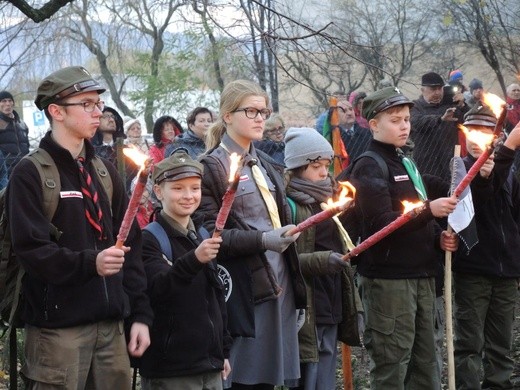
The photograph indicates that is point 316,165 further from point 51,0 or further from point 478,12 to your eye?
point 478,12

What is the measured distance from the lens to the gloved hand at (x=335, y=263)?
5309 mm

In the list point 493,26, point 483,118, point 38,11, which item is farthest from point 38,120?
point 483,118

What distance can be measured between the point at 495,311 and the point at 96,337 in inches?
142

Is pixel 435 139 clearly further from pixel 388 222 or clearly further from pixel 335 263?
pixel 335 263

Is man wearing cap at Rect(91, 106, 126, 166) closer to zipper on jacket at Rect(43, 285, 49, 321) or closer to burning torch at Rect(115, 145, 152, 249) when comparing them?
zipper on jacket at Rect(43, 285, 49, 321)

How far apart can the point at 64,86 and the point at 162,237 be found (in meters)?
0.95

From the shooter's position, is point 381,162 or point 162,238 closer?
point 162,238

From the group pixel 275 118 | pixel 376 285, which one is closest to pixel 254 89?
pixel 376 285

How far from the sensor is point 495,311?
23.3ft

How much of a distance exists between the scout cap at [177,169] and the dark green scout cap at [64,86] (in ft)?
1.85

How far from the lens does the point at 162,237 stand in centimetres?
498

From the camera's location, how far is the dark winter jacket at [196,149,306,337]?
5.10 metres

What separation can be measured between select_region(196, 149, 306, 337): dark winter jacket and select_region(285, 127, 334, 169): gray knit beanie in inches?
23.9

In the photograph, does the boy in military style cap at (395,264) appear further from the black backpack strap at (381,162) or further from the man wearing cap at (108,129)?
the man wearing cap at (108,129)
